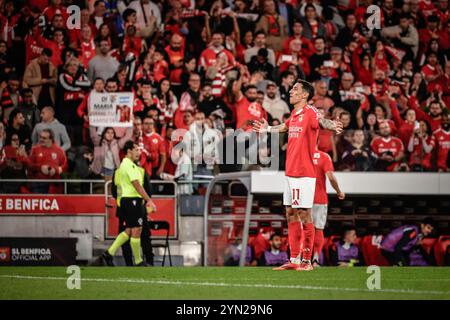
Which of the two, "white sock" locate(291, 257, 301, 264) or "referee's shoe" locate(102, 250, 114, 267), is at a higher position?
"white sock" locate(291, 257, 301, 264)

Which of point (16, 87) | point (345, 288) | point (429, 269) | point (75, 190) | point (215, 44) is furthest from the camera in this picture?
point (215, 44)

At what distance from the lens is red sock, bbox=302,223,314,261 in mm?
11086

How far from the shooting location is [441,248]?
56.8 feet

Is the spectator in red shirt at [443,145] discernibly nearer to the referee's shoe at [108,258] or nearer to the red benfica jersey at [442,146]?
the red benfica jersey at [442,146]

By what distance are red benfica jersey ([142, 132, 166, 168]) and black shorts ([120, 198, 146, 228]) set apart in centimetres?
257

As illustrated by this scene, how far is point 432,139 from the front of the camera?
18.2 m

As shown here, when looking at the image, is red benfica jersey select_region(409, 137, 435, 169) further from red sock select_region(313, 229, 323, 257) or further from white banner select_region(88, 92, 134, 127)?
white banner select_region(88, 92, 134, 127)

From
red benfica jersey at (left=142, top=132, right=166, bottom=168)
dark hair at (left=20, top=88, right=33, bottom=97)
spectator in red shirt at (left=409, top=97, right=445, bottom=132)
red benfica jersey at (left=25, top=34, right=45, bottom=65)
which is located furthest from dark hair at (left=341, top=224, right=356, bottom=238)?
red benfica jersey at (left=25, top=34, right=45, bottom=65)

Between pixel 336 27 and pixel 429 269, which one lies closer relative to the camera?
pixel 429 269

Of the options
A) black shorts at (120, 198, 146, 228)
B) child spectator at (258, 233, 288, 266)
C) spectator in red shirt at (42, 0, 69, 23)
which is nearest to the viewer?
black shorts at (120, 198, 146, 228)

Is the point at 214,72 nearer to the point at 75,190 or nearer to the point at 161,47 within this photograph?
the point at 161,47

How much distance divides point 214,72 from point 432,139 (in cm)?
474

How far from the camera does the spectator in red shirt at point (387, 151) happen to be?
17641mm

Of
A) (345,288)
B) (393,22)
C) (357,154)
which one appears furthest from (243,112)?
(345,288)
